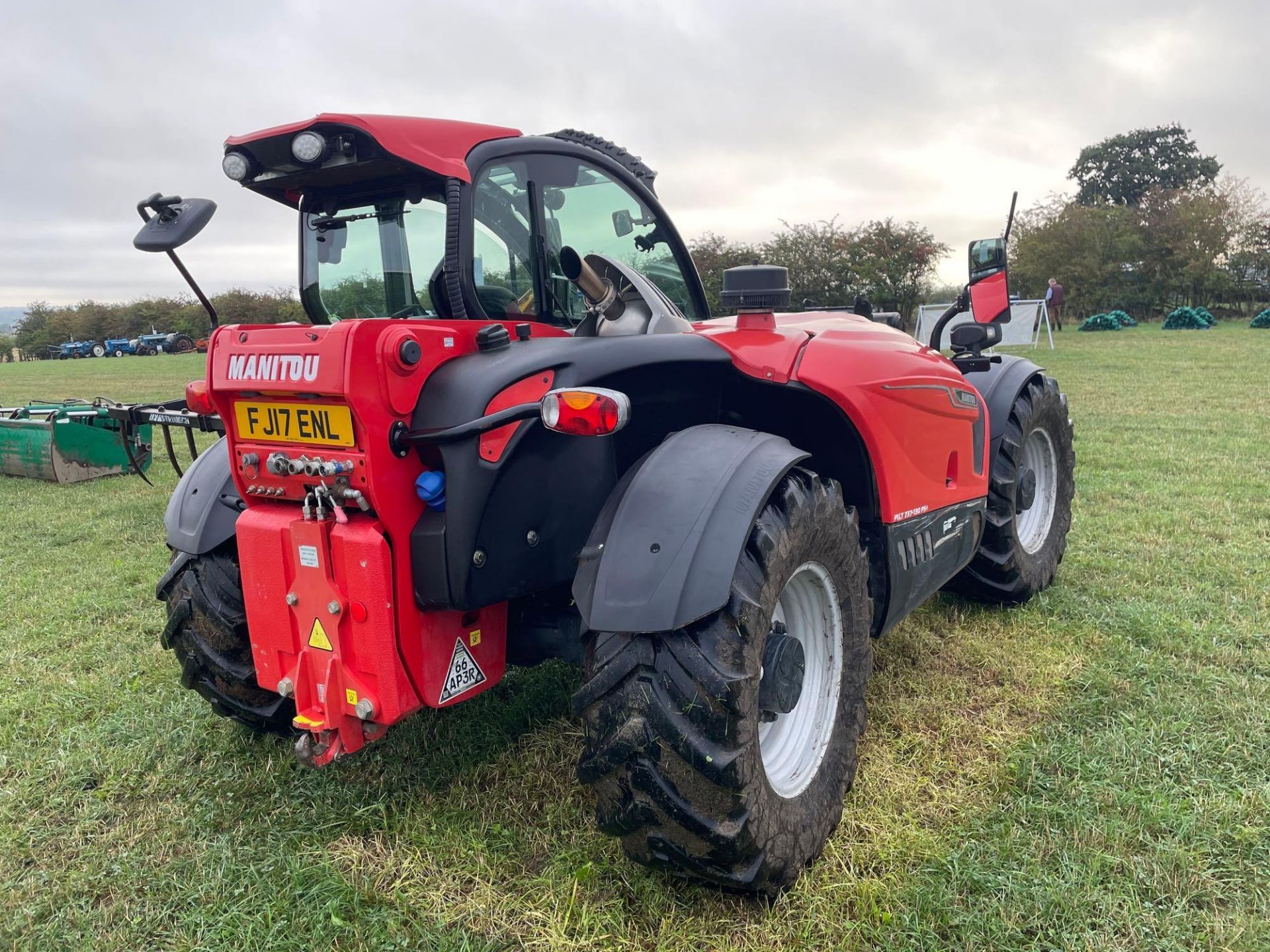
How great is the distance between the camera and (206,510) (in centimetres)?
287

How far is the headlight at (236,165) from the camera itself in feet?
8.37

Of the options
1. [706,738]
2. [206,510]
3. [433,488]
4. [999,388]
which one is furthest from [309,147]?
[999,388]

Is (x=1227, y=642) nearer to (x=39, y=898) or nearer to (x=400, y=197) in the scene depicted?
(x=400, y=197)

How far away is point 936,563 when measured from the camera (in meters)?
3.23

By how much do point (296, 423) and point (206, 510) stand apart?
87 cm

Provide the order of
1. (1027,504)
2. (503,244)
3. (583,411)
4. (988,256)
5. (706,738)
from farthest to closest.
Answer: (1027,504) → (988,256) → (503,244) → (706,738) → (583,411)

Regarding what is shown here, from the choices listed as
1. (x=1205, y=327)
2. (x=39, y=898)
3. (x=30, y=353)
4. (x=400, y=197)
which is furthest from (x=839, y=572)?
(x=30, y=353)

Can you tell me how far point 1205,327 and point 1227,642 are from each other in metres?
28.7

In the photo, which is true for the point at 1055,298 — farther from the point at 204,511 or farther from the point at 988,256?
the point at 204,511

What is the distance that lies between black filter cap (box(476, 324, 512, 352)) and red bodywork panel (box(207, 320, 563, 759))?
0.04 meters

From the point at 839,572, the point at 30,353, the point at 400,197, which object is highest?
the point at 400,197

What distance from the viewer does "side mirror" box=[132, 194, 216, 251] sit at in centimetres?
234

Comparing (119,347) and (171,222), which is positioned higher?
(171,222)

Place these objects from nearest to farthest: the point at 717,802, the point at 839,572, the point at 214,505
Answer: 1. the point at 717,802
2. the point at 839,572
3. the point at 214,505
